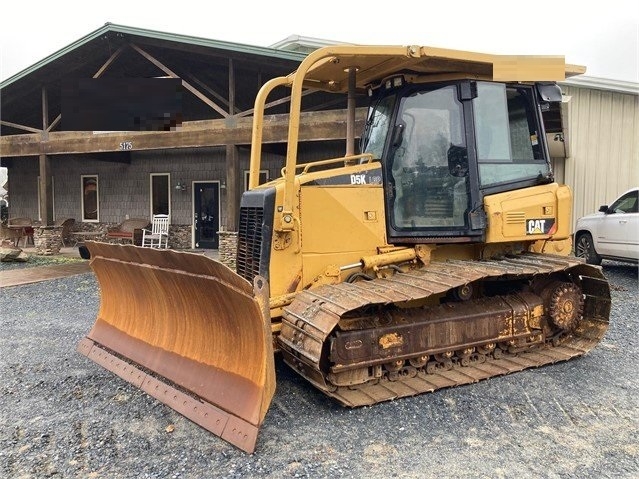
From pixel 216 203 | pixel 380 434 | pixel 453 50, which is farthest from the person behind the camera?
pixel 216 203

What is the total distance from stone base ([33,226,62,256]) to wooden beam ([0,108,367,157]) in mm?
1967

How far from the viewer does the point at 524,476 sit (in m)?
2.83

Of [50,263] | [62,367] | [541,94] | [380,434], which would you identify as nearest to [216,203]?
Answer: [50,263]

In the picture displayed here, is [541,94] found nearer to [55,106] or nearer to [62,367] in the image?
[62,367]

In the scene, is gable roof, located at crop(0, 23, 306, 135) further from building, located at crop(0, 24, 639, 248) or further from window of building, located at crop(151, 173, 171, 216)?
window of building, located at crop(151, 173, 171, 216)

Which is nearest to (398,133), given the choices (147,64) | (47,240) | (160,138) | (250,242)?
(250,242)

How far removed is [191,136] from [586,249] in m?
8.41

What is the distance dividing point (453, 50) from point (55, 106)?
13.6 metres

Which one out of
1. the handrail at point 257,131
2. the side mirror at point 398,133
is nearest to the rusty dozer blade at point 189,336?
the handrail at point 257,131

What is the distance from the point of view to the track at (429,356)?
3555 millimetres

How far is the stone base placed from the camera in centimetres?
1330

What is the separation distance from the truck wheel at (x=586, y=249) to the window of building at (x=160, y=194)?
35.0ft

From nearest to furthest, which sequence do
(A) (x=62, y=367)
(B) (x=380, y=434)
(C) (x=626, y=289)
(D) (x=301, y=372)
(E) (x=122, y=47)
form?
(B) (x=380, y=434) → (D) (x=301, y=372) → (A) (x=62, y=367) → (C) (x=626, y=289) → (E) (x=122, y=47)

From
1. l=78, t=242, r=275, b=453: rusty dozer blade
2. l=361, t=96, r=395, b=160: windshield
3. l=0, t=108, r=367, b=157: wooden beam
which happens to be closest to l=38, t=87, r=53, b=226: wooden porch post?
l=0, t=108, r=367, b=157: wooden beam
